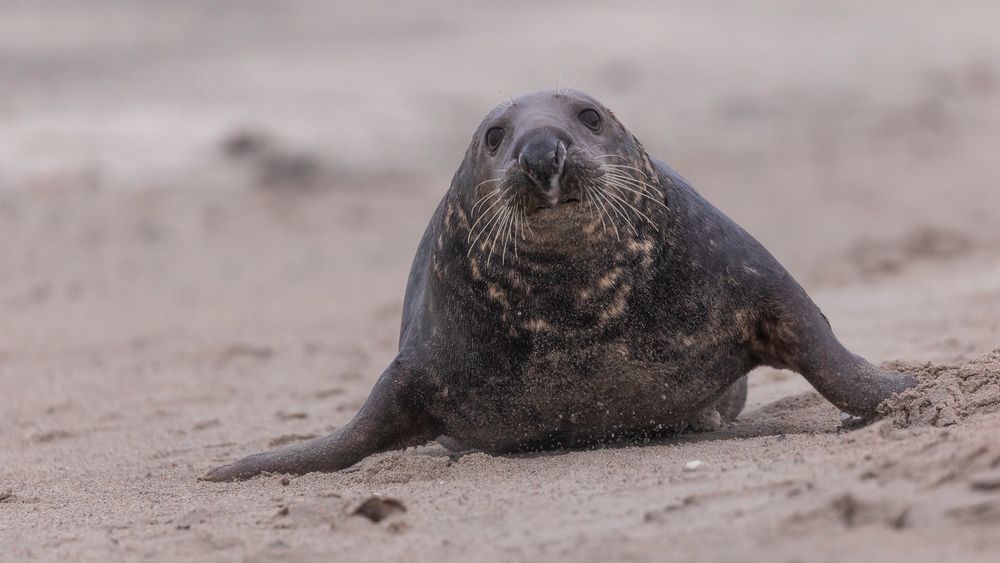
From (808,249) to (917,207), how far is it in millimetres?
1749

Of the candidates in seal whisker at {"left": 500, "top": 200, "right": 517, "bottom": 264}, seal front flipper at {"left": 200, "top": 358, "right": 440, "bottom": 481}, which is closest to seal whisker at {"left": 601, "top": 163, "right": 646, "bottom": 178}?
seal whisker at {"left": 500, "top": 200, "right": 517, "bottom": 264}

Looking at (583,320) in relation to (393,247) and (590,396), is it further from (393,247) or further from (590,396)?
(393,247)

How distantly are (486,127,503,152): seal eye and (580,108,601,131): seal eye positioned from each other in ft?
1.03

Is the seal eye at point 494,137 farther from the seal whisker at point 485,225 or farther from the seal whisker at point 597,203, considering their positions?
the seal whisker at point 597,203

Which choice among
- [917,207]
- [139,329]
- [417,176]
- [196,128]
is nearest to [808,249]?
[917,207]

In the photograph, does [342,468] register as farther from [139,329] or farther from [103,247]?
[103,247]

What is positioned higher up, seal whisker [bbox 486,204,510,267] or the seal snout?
the seal snout

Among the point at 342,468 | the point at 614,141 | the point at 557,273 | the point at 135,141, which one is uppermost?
the point at 135,141

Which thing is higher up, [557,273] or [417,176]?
[417,176]

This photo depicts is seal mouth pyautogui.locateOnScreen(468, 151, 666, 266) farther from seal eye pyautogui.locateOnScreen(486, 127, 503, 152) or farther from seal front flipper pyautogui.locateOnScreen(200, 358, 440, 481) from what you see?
seal front flipper pyautogui.locateOnScreen(200, 358, 440, 481)

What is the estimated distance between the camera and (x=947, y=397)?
16.7ft

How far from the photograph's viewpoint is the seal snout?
4660 millimetres

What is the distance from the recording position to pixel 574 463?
4.80 metres

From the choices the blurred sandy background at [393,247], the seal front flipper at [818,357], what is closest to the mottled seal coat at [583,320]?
the seal front flipper at [818,357]
